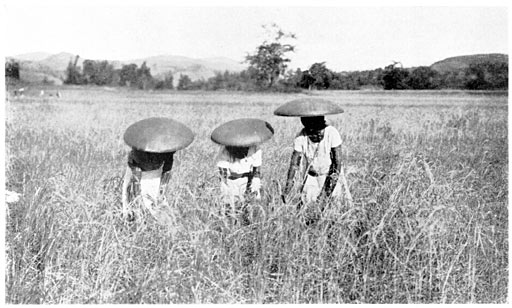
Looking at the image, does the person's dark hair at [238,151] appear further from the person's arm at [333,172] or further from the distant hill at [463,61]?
the distant hill at [463,61]

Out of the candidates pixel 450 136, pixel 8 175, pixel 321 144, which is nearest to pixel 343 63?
pixel 321 144

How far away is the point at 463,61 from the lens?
5031 millimetres

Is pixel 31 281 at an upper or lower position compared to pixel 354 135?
lower

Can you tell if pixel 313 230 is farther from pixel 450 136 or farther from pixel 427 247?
pixel 450 136

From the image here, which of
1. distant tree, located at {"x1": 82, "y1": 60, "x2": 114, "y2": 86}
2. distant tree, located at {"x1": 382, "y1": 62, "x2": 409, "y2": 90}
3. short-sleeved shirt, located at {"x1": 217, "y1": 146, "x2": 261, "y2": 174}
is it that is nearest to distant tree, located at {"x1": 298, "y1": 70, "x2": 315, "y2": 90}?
distant tree, located at {"x1": 382, "y1": 62, "x2": 409, "y2": 90}

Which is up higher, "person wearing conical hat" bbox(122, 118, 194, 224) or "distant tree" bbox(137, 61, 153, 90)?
"distant tree" bbox(137, 61, 153, 90)

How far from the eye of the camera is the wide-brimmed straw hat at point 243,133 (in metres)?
3.19

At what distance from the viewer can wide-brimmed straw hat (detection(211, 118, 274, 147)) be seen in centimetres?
319

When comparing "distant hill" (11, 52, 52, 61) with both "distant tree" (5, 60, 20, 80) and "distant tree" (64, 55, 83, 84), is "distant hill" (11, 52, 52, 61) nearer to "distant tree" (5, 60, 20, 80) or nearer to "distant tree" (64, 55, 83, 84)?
"distant tree" (5, 60, 20, 80)

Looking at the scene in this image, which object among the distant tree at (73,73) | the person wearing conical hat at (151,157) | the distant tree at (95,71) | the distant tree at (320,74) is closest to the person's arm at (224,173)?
the person wearing conical hat at (151,157)

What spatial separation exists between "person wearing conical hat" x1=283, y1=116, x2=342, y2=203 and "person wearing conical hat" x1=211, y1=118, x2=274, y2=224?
0.82 ft

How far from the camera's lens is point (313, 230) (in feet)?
9.30

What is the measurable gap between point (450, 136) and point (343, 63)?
92.4 inches

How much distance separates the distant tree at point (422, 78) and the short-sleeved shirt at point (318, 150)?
126 inches
